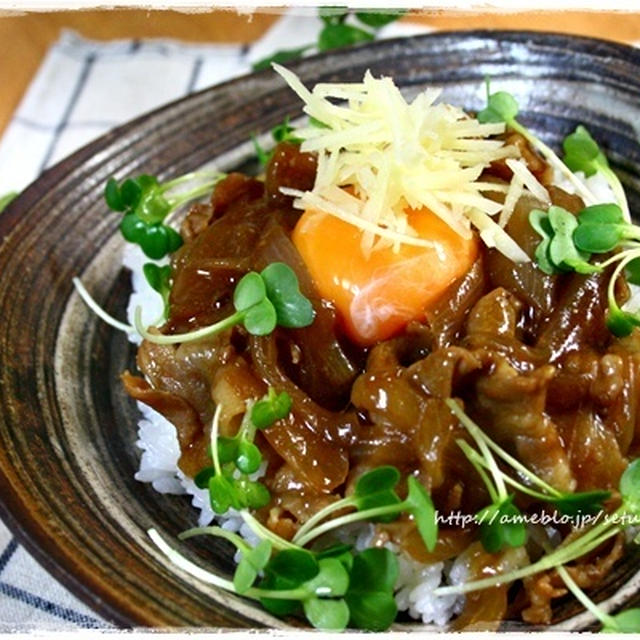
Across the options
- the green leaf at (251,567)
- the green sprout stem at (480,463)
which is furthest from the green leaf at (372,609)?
the green sprout stem at (480,463)

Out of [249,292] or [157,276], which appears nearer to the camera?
[249,292]

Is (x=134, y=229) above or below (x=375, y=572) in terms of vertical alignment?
above

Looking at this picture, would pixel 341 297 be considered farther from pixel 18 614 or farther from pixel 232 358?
pixel 18 614

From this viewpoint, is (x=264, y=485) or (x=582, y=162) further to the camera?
(x=582, y=162)

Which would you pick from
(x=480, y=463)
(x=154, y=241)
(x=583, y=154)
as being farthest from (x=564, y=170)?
(x=154, y=241)

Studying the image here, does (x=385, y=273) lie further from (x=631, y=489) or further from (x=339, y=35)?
(x=339, y=35)

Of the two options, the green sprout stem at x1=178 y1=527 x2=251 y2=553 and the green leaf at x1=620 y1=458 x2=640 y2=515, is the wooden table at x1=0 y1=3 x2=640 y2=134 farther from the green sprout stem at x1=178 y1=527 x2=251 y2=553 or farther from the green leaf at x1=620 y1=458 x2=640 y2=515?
the green leaf at x1=620 y1=458 x2=640 y2=515

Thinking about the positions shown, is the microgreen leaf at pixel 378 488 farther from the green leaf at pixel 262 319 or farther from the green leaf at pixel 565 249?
the green leaf at pixel 565 249

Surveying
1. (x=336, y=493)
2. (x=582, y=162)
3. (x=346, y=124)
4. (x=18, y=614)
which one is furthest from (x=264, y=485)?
(x=582, y=162)
